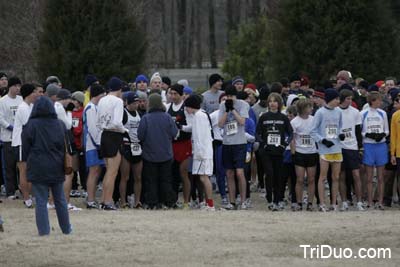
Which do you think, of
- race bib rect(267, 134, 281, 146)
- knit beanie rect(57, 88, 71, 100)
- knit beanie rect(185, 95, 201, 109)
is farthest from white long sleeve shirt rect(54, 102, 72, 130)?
race bib rect(267, 134, 281, 146)

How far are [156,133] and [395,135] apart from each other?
4.53 meters

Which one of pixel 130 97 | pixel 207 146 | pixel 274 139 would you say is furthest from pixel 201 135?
pixel 130 97

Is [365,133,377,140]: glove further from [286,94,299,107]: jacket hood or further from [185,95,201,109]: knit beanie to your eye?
[185,95,201,109]: knit beanie

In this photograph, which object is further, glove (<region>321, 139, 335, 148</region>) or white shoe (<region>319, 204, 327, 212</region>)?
white shoe (<region>319, 204, 327, 212</region>)

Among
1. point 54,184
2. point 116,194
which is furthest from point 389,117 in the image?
point 54,184

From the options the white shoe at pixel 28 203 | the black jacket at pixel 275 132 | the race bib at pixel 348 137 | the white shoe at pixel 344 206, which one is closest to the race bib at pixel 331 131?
the race bib at pixel 348 137

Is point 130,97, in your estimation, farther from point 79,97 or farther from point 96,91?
point 79,97

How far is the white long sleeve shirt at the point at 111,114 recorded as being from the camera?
18.2 meters

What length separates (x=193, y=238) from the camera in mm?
14961

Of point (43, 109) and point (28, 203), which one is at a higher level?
point (43, 109)

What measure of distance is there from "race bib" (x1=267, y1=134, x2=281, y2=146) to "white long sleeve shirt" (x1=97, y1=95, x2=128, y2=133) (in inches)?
107

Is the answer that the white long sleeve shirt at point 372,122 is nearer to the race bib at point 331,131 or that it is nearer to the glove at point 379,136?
the glove at point 379,136

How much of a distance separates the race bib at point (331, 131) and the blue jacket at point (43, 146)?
19.5 feet

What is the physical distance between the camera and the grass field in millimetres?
13398
